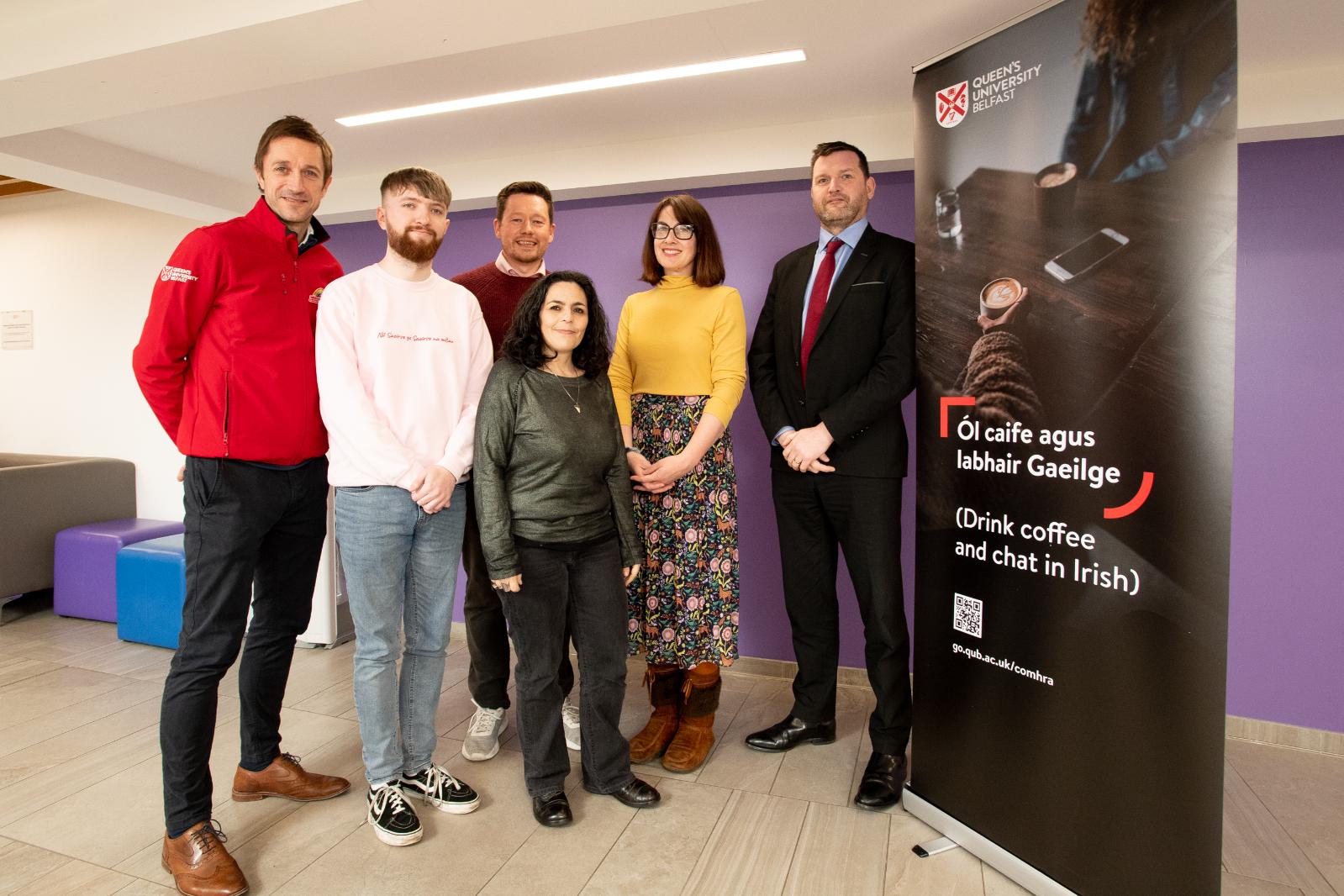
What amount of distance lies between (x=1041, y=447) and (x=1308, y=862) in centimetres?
142

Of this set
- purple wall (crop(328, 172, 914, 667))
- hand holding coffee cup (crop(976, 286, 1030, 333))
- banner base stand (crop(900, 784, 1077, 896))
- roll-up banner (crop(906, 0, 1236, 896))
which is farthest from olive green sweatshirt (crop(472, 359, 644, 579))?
purple wall (crop(328, 172, 914, 667))

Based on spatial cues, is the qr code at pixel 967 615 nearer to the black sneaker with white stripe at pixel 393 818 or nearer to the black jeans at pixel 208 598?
the black sneaker with white stripe at pixel 393 818

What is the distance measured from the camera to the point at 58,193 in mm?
5023

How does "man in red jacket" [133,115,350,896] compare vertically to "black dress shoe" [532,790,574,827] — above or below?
above

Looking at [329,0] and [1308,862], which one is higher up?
[329,0]

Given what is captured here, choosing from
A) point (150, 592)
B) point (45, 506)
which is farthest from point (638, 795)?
point (45, 506)

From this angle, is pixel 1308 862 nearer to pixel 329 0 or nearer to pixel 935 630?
pixel 935 630

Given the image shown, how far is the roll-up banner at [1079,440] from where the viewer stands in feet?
5.10

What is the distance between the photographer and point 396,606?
208 cm

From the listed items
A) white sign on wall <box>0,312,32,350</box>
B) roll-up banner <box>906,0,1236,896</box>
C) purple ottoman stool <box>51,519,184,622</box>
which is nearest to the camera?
roll-up banner <box>906,0,1236,896</box>

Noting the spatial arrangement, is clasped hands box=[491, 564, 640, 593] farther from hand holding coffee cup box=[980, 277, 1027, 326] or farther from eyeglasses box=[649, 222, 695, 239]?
hand holding coffee cup box=[980, 277, 1027, 326]

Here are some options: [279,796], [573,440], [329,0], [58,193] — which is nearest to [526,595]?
[573,440]

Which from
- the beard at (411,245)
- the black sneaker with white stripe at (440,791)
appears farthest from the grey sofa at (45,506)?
the beard at (411,245)

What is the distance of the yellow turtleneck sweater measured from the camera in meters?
2.42
